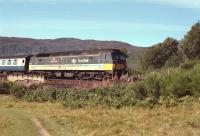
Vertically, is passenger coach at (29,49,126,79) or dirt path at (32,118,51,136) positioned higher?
passenger coach at (29,49,126,79)

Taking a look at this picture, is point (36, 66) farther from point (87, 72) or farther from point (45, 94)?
point (45, 94)

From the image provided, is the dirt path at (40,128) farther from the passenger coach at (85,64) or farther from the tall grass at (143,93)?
the passenger coach at (85,64)

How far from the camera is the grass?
16.8 metres

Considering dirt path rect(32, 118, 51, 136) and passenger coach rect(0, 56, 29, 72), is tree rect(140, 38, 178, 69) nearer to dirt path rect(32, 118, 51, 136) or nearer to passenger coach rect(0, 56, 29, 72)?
passenger coach rect(0, 56, 29, 72)

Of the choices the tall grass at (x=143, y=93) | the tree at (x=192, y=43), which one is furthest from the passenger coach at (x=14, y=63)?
the tall grass at (x=143, y=93)

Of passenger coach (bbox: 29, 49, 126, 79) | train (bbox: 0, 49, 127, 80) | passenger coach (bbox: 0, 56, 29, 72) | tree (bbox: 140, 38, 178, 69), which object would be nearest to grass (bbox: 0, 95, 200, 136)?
train (bbox: 0, 49, 127, 80)

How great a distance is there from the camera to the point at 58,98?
3192 cm

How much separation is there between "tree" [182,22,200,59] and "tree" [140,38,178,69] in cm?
1088

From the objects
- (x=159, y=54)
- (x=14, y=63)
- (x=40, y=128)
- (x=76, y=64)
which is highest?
(x=159, y=54)

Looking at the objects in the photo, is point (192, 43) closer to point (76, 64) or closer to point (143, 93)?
point (76, 64)

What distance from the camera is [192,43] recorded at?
74.6 m

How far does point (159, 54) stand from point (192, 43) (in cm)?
1403

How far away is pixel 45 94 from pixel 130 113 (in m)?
12.2

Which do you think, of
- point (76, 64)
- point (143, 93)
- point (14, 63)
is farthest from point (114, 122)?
point (14, 63)
